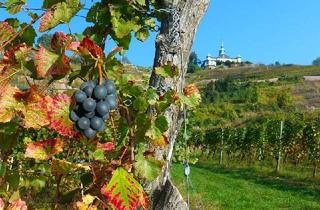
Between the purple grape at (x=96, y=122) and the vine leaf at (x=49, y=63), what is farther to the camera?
the vine leaf at (x=49, y=63)

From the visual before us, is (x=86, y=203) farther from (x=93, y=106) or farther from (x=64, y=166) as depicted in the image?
(x=93, y=106)

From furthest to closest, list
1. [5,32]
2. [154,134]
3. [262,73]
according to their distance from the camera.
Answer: [262,73]
[5,32]
[154,134]

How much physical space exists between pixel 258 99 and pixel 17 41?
62.7 meters

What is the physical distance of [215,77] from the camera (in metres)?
92.6

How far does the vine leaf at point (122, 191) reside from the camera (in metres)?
1.79

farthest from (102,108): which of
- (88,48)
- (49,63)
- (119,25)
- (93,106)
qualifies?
(119,25)

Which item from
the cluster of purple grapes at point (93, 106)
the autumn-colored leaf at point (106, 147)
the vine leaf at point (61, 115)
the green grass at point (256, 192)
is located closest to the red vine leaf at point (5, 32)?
the vine leaf at point (61, 115)

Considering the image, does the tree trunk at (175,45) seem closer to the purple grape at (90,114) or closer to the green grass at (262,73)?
the purple grape at (90,114)

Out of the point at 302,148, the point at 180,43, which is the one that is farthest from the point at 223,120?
the point at 180,43

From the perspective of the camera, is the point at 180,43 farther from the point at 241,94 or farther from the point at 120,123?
the point at 241,94

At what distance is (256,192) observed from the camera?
17641 mm

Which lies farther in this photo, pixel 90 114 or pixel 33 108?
pixel 33 108

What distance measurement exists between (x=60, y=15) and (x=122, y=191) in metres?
0.70

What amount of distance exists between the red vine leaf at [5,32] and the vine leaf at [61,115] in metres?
0.40
